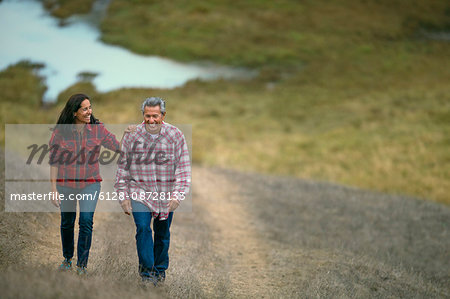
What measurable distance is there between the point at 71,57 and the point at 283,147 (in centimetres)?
1215

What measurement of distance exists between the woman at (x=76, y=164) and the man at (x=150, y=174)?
1.30 feet

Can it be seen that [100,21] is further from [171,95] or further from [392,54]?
→ [392,54]

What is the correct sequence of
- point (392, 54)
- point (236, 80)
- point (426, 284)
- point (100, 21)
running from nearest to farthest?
point (426, 284), point (100, 21), point (236, 80), point (392, 54)

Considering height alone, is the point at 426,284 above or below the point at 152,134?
below

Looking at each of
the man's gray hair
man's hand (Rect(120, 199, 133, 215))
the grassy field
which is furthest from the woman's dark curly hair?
the grassy field

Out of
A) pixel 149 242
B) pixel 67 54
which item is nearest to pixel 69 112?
pixel 149 242

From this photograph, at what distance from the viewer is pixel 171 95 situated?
3102 cm

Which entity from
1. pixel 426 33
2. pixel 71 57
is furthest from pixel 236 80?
pixel 426 33

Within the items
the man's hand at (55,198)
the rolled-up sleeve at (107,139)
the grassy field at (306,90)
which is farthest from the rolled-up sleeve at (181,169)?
the grassy field at (306,90)

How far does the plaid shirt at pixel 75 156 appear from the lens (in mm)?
5172

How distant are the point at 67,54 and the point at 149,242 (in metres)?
18.7

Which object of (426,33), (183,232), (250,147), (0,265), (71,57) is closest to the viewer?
(0,265)

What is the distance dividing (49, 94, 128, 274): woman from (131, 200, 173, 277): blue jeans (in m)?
0.59

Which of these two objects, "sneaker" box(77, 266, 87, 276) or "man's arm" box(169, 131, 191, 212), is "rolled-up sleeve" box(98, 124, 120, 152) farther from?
"sneaker" box(77, 266, 87, 276)
